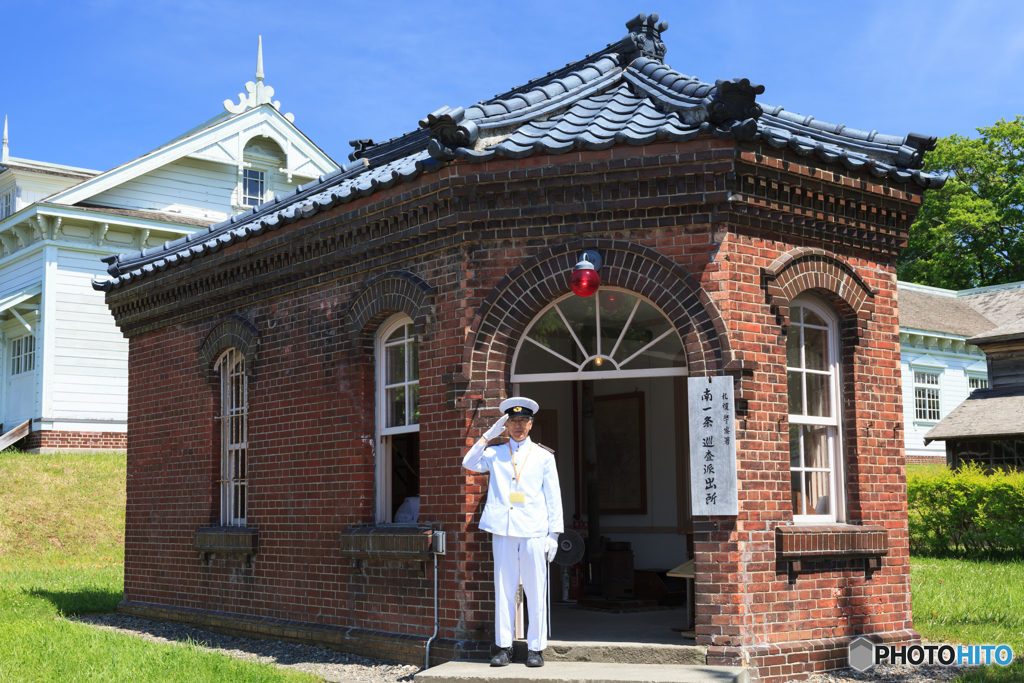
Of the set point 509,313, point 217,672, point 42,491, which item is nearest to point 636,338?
point 509,313

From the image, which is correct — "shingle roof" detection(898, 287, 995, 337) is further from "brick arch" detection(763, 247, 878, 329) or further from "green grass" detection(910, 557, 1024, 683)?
"brick arch" detection(763, 247, 878, 329)

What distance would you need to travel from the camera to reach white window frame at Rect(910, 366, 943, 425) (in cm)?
3250

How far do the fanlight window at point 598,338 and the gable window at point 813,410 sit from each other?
1109 millimetres

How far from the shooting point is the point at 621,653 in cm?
817

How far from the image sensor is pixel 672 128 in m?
8.40

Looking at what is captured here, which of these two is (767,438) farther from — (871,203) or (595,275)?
(871,203)

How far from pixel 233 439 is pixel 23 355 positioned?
16425 mm

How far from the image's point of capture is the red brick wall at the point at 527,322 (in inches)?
328

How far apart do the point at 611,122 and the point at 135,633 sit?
8286 millimetres

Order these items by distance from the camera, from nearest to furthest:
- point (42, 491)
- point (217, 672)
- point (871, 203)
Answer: point (217, 672)
point (871, 203)
point (42, 491)

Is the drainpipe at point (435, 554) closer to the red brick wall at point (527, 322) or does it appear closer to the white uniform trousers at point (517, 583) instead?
the red brick wall at point (527, 322)

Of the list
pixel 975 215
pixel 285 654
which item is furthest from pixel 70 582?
pixel 975 215

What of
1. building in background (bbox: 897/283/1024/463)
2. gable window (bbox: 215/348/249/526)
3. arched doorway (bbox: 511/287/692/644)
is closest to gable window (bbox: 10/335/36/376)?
gable window (bbox: 215/348/249/526)

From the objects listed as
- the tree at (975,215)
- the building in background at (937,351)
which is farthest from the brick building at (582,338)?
the tree at (975,215)
